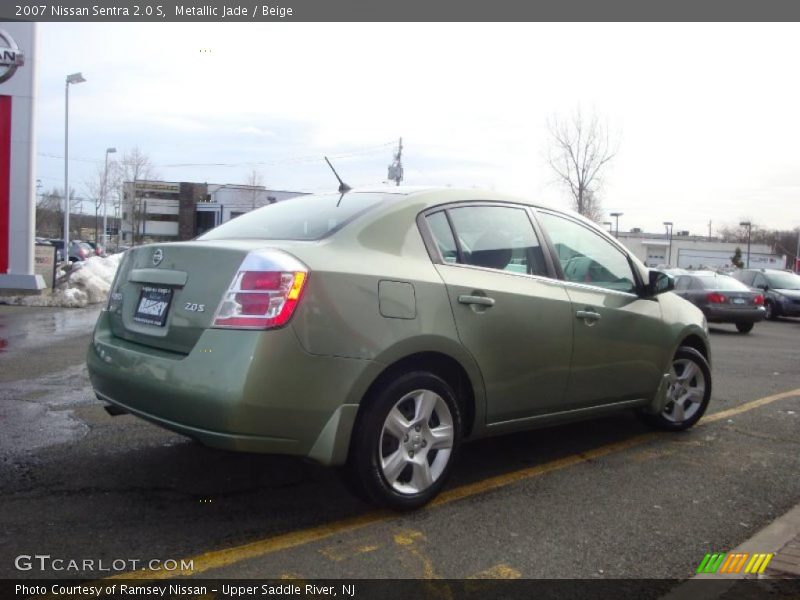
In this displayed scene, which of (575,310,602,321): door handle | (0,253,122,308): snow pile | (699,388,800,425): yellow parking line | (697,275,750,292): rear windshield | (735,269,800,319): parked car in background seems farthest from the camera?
(735,269,800,319): parked car in background

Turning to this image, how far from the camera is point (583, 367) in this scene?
4.32 meters

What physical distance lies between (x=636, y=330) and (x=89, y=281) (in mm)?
14108

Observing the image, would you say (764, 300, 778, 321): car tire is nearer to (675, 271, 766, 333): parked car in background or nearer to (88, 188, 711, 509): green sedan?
(675, 271, 766, 333): parked car in background

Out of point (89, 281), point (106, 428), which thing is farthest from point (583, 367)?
point (89, 281)

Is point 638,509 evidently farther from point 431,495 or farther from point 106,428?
point 106,428

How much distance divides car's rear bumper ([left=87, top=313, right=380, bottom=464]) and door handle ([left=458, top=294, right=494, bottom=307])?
2.19 ft

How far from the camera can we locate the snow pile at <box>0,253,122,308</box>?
14469 mm

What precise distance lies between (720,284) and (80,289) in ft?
47.5

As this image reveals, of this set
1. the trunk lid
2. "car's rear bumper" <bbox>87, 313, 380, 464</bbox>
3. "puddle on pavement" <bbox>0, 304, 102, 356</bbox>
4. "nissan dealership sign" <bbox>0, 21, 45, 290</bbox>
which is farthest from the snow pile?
"car's rear bumper" <bbox>87, 313, 380, 464</bbox>

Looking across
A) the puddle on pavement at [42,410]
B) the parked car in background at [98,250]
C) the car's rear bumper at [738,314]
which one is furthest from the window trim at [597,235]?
the parked car in background at [98,250]

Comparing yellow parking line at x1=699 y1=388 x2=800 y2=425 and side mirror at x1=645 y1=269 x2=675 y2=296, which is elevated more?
side mirror at x1=645 y1=269 x2=675 y2=296

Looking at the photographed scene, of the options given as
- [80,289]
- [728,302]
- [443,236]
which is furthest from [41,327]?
[728,302]

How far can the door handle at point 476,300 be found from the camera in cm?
365

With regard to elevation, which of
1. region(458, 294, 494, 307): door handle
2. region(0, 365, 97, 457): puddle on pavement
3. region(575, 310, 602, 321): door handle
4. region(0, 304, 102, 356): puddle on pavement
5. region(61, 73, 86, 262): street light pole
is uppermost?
region(61, 73, 86, 262): street light pole
